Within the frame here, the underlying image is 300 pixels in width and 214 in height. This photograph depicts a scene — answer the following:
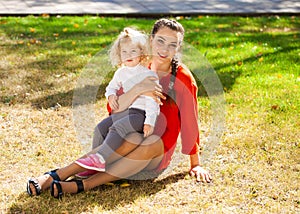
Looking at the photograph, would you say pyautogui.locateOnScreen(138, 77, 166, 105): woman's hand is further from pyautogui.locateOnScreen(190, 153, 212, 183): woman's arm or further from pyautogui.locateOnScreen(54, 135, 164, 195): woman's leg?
pyautogui.locateOnScreen(190, 153, 212, 183): woman's arm

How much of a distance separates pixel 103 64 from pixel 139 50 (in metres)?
2.35

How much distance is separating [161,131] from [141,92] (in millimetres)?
295

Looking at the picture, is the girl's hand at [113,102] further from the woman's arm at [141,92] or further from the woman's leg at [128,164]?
the woman's leg at [128,164]

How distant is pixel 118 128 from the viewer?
10.9ft

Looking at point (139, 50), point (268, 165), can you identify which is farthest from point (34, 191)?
point (268, 165)

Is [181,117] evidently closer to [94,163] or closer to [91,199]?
[94,163]

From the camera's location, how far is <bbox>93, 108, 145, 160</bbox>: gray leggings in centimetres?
331

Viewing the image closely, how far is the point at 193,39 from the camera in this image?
6730 mm

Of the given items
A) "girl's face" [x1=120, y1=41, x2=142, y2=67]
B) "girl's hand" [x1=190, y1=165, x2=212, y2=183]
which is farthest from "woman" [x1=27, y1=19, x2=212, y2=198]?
"girl's face" [x1=120, y1=41, x2=142, y2=67]

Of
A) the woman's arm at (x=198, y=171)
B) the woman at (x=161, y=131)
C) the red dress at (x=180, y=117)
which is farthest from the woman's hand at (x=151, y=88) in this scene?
the woman's arm at (x=198, y=171)

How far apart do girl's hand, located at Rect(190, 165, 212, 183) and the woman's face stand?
0.78 m

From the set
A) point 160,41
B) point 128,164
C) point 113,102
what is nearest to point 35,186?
point 128,164

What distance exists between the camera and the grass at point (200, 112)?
3.29 meters

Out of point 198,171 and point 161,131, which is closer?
point 161,131
